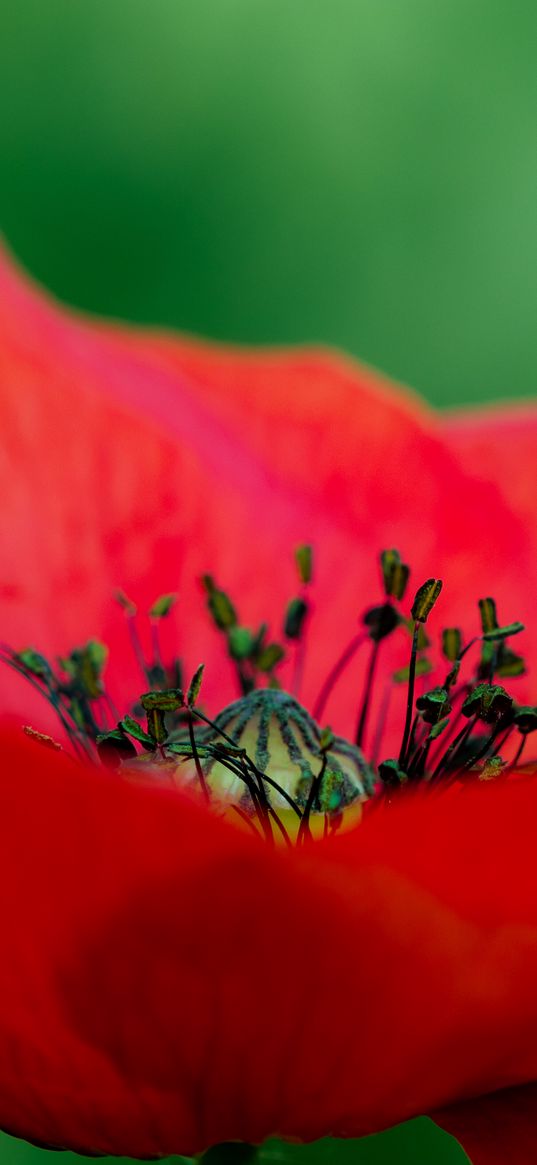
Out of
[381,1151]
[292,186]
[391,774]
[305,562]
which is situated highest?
[292,186]

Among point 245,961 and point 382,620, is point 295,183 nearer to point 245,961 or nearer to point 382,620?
point 382,620

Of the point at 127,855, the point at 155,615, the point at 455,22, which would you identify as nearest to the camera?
the point at 127,855

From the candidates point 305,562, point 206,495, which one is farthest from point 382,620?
point 206,495

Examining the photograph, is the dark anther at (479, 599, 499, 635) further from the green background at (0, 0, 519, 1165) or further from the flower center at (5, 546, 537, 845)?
the green background at (0, 0, 519, 1165)

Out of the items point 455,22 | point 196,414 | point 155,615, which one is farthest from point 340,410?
point 455,22

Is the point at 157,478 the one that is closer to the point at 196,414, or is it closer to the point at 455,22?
the point at 196,414
